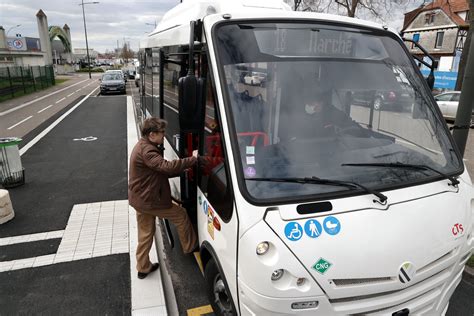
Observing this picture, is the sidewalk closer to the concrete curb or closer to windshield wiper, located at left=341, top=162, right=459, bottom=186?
windshield wiper, located at left=341, top=162, right=459, bottom=186

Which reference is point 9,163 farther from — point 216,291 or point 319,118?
point 319,118

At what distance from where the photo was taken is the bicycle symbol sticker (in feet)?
7.25

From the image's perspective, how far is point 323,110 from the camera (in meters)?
2.84

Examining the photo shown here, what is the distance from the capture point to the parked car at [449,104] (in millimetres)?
15047

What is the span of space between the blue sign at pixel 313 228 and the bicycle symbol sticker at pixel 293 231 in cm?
4

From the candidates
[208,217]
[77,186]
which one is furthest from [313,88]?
[77,186]

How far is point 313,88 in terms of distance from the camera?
2844mm

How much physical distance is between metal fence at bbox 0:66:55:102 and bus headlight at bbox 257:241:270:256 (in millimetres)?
23871

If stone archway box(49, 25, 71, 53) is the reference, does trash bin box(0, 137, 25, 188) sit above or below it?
below

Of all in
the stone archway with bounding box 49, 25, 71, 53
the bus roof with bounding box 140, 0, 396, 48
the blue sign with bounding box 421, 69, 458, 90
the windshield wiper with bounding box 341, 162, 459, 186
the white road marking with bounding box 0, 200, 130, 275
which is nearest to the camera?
the windshield wiper with bounding box 341, 162, 459, 186

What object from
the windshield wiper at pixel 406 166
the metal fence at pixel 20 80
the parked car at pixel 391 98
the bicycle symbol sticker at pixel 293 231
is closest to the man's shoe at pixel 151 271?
the bicycle symbol sticker at pixel 293 231

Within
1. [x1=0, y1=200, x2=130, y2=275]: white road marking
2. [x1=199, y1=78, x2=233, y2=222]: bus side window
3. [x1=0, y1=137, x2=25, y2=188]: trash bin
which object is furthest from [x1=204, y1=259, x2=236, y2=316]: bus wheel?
[x1=0, y1=137, x2=25, y2=188]: trash bin

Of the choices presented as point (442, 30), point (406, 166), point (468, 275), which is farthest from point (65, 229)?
point (442, 30)

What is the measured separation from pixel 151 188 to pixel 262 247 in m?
1.74
